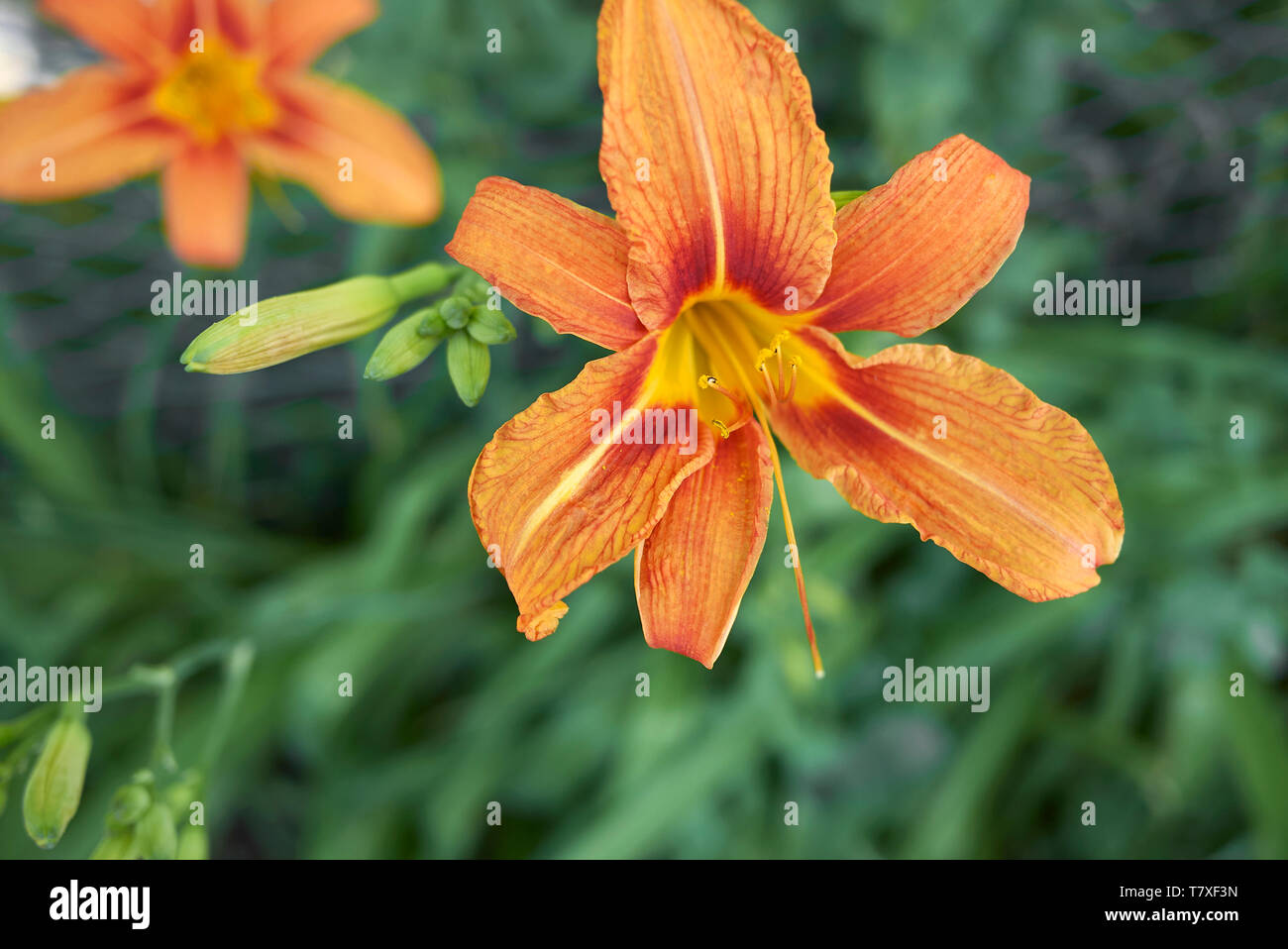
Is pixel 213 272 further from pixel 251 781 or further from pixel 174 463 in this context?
pixel 251 781

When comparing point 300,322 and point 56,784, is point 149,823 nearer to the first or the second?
point 56,784

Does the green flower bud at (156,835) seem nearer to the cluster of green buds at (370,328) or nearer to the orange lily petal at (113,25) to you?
the cluster of green buds at (370,328)

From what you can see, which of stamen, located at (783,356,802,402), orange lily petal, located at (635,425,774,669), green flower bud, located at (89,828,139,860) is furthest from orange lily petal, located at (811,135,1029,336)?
green flower bud, located at (89,828,139,860)

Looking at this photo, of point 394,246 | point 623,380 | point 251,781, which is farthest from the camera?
point 251,781

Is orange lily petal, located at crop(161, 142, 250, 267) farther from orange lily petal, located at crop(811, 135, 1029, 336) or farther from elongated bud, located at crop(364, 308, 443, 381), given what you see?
orange lily petal, located at crop(811, 135, 1029, 336)

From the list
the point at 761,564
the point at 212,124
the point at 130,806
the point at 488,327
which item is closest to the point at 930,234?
the point at 488,327

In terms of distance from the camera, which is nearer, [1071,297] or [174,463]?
[1071,297]
